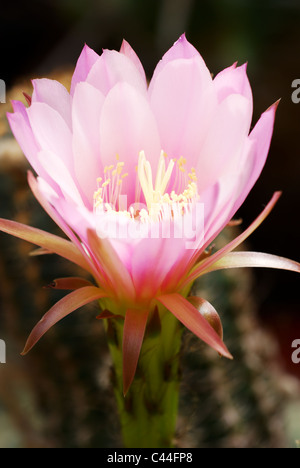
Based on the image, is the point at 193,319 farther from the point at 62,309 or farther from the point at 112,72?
the point at 112,72

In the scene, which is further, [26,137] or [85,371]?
[85,371]

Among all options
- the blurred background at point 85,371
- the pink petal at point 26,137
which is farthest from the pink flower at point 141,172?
the blurred background at point 85,371

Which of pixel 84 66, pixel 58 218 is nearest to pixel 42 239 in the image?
pixel 58 218

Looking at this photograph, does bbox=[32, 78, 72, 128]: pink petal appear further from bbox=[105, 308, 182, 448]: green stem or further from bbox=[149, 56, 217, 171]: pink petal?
bbox=[105, 308, 182, 448]: green stem

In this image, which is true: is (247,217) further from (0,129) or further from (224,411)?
(0,129)

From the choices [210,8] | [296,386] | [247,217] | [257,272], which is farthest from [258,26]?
[296,386]

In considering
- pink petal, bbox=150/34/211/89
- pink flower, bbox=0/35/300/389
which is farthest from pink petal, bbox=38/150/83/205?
pink petal, bbox=150/34/211/89
